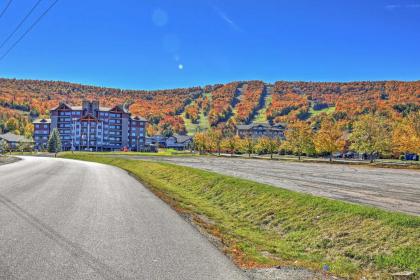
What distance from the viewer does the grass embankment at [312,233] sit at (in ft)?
29.9

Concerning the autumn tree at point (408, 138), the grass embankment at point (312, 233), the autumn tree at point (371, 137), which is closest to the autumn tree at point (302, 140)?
the autumn tree at point (371, 137)

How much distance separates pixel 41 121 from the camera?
6855 inches

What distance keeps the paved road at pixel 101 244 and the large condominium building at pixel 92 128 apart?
150584mm

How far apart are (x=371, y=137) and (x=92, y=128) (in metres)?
120

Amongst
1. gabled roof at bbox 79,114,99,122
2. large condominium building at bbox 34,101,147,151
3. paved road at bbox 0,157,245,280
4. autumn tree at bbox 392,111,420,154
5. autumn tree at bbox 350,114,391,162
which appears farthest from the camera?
large condominium building at bbox 34,101,147,151

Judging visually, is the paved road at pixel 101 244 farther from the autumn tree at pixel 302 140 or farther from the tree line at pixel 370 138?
the autumn tree at pixel 302 140

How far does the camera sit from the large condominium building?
164 m

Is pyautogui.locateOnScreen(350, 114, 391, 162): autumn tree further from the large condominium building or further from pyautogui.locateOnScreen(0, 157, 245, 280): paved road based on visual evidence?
the large condominium building

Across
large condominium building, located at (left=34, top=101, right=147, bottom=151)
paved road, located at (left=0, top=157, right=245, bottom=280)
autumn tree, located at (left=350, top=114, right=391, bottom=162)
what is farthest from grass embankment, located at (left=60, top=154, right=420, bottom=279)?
large condominium building, located at (left=34, top=101, right=147, bottom=151)

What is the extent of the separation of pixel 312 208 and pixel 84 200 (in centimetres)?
919

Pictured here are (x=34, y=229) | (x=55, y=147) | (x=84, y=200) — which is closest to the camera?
(x=34, y=229)

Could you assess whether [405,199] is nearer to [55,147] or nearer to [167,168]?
[167,168]

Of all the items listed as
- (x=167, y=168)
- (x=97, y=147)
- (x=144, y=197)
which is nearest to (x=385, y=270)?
(x=144, y=197)

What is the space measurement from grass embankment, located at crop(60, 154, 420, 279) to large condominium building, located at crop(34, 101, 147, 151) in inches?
5884
